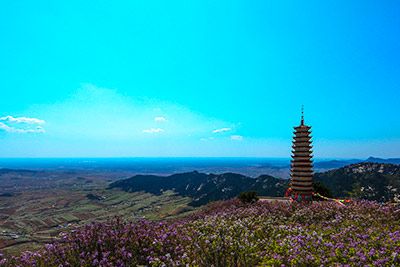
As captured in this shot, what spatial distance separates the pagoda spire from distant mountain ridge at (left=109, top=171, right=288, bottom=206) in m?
33.0

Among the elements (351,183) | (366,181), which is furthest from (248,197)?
(351,183)

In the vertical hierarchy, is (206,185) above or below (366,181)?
below

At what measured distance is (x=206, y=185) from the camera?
125 meters

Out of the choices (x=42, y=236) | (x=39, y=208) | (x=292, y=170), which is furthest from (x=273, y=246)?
(x=39, y=208)

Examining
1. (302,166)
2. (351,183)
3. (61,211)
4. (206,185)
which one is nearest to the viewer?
(302,166)

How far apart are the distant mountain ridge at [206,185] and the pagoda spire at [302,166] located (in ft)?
108

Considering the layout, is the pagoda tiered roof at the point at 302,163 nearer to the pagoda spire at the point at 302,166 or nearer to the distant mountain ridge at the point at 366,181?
the pagoda spire at the point at 302,166

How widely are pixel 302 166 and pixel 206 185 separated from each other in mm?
100665

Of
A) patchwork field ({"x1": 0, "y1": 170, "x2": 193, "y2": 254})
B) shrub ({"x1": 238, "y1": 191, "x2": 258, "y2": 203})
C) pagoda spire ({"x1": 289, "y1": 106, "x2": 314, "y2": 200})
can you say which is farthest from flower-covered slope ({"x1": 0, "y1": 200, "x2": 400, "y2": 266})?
patchwork field ({"x1": 0, "y1": 170, "x2": 193, "y2": 254})

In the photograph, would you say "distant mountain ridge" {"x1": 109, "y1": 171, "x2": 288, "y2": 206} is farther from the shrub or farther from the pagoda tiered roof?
the shrub

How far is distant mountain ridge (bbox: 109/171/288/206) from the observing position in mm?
79419

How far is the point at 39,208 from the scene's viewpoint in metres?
111

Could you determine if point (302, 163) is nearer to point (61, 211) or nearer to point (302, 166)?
point (302, 166)

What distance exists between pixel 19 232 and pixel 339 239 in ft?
271
